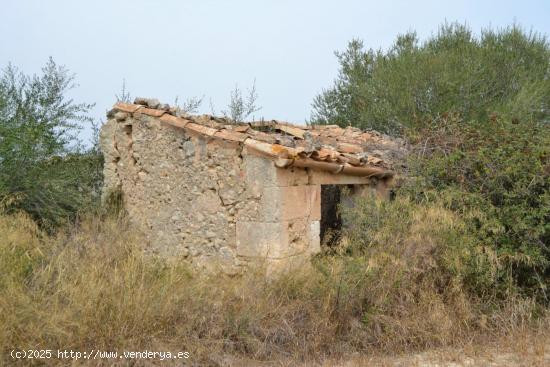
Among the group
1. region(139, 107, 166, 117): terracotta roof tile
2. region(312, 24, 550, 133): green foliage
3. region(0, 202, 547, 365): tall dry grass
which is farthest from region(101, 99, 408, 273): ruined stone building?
region(312, 24, 550, 133): green foliage

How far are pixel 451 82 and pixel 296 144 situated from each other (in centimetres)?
699

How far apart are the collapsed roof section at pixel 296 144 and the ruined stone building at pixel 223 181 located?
16 millimetres

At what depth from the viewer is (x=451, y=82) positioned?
41.5 ft

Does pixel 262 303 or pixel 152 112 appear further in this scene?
pixel 152 112

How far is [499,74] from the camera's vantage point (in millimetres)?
13938

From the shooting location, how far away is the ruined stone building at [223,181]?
20.9 ft

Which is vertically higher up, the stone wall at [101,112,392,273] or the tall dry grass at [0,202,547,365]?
the stone wall at [101,112,392,273]

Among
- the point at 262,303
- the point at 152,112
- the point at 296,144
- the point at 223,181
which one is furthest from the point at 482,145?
the point at 152,112

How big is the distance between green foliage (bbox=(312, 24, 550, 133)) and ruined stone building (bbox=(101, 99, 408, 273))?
16.6ft

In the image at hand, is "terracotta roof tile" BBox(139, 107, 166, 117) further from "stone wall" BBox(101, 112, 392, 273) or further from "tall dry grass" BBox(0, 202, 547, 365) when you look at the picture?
"tall dry grass" BBox(0, 202, 547, 365)

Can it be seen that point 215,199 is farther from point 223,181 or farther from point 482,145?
point 482,145

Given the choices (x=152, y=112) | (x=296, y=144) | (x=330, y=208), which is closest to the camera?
(x=296, y=144)

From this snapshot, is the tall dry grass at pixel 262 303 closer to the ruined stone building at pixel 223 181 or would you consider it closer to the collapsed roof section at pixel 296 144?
the ruined stone building at pixel 223 181

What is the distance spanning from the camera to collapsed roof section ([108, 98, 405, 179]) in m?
6.30
